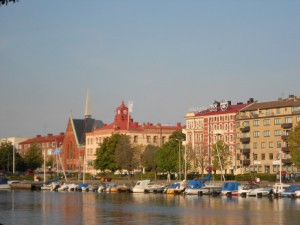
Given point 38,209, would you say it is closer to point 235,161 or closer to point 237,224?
point 237,224

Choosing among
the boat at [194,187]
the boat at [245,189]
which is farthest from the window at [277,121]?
the boat at [245,189]

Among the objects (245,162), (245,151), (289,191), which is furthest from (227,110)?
(289,191)

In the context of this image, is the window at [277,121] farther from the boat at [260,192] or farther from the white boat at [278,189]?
the white boat at [278,189]

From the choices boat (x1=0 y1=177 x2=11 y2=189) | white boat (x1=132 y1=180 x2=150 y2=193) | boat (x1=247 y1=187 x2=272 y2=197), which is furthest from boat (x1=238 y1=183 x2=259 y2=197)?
boat (x1=0 y1=177 x2=11 y2=189)

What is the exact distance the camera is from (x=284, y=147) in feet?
508

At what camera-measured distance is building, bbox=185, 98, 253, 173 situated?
165 metres

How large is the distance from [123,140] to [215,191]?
6261cm

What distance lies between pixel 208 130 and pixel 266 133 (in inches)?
690

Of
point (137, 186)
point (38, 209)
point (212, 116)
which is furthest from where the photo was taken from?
point (212, 116)

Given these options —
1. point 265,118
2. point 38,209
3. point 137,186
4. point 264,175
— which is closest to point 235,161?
point 265,118

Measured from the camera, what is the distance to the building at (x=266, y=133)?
156 metres

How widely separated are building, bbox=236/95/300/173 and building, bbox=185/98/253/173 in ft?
8.40

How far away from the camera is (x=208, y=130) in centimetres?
17525

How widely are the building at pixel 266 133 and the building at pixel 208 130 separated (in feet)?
8.40
